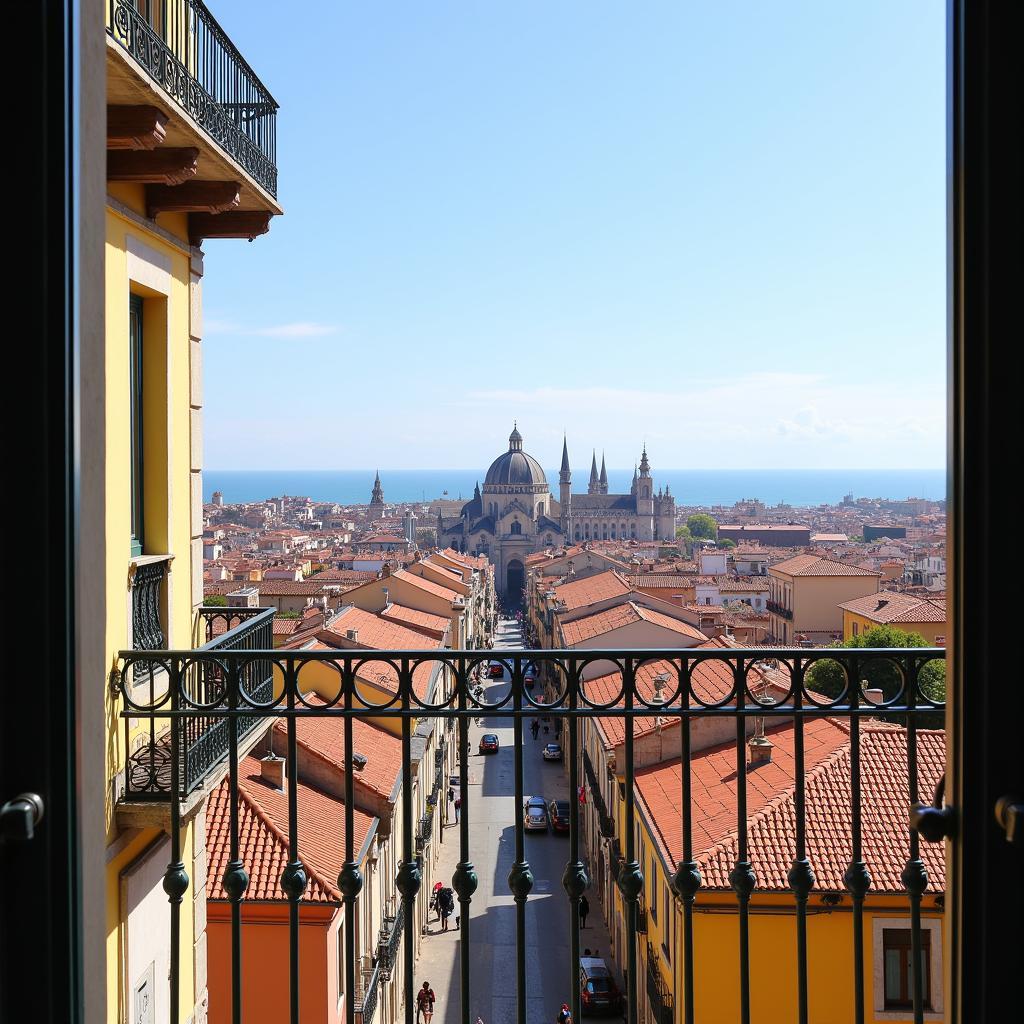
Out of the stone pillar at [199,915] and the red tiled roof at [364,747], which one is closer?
the stone pillar at [199,915]

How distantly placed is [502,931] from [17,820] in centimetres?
1764

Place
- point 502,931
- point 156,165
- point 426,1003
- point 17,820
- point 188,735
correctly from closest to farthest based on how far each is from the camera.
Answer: point 17,820 → point 156,165 → point 188,735 → point 426,1003 → point 502,931

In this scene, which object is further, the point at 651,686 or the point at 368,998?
the point at 651,686

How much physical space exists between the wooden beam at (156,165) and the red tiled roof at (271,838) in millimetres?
6060

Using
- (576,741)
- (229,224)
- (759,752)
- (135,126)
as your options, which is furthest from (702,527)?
(576,741)

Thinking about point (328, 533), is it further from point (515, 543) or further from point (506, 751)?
point (506, 751)

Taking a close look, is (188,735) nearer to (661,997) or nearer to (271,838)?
(271,838)

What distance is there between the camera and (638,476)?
128875 millimetres

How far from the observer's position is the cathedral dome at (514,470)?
124 m

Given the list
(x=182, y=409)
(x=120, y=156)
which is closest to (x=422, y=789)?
(x=182, y=409)

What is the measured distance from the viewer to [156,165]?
434cm

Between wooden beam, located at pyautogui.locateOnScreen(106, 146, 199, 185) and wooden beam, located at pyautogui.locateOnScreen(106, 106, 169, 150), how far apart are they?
31cm
